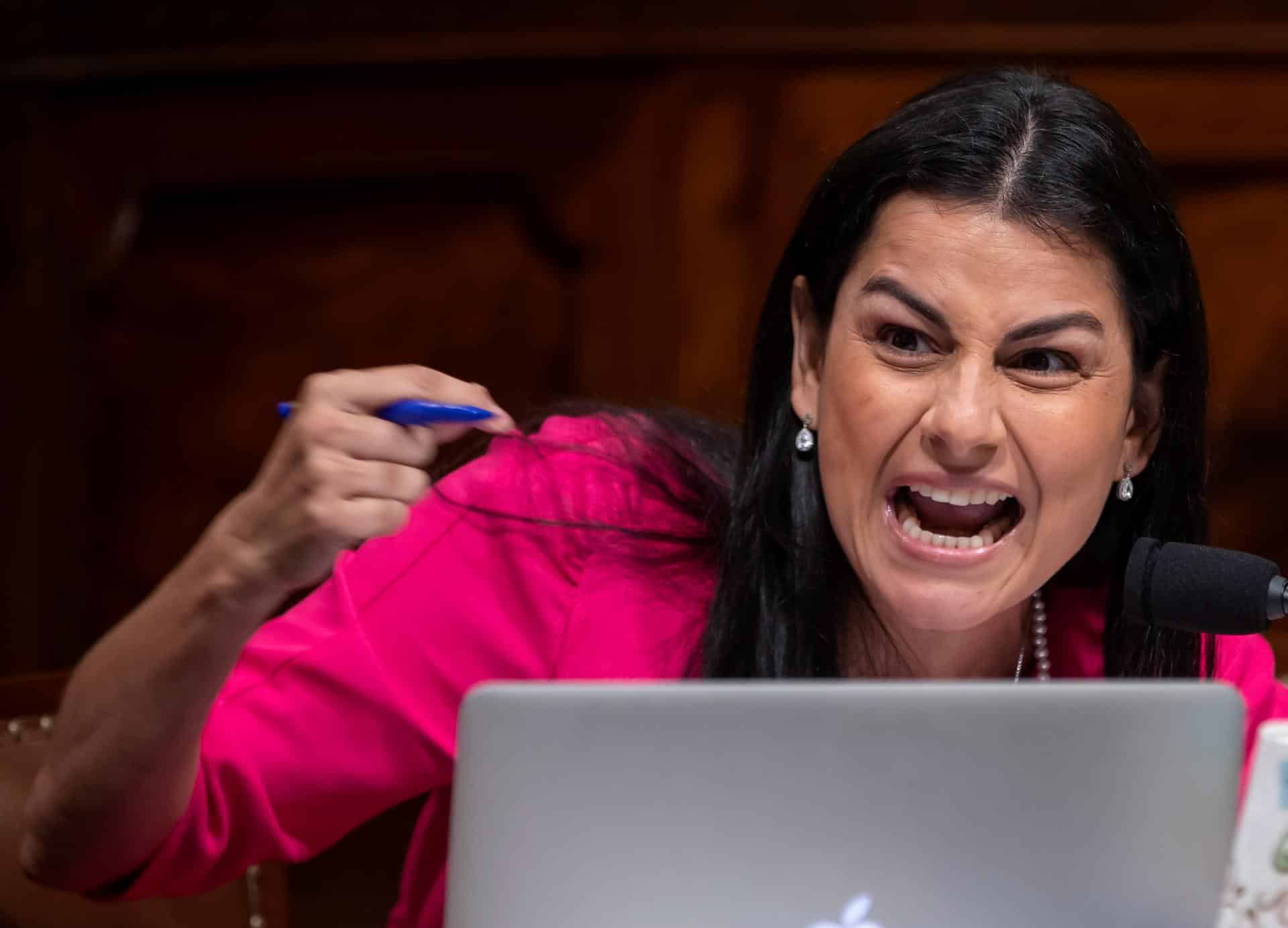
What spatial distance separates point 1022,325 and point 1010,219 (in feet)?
0.28

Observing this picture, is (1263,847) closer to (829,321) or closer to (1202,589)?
(1202,589)

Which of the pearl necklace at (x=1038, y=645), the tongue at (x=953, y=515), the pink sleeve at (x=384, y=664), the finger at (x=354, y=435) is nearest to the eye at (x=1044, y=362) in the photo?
the tongue at (x=953, y=515)

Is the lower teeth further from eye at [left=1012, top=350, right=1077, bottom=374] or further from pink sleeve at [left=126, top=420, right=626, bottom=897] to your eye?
pink sleeve at [left=126, top=420, right=626, bottom=897]

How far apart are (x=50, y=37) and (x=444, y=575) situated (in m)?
1.52

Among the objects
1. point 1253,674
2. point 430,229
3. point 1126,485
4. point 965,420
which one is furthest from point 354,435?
point 430,229

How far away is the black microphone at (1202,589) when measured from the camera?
931mm

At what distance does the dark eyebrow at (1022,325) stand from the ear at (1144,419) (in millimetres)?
121

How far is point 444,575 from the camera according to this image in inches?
53.1

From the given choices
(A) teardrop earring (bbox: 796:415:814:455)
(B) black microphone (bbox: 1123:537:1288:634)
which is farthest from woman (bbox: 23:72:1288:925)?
(B) black microphone (bbox: 1123:537:1288:634)

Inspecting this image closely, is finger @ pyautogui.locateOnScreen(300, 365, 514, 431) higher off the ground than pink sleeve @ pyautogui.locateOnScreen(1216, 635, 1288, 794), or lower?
higher

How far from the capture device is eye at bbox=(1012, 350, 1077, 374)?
125 centimetres

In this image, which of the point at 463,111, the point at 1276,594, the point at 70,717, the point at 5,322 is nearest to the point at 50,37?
the point at 5,322

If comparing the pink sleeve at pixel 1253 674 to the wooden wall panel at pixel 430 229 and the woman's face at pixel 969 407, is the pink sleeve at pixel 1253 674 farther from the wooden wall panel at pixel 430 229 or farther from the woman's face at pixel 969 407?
the wooden wall panel at pixel 430 229

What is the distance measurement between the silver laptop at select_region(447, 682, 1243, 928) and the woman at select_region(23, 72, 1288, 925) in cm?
26
